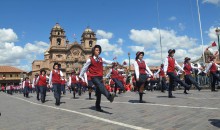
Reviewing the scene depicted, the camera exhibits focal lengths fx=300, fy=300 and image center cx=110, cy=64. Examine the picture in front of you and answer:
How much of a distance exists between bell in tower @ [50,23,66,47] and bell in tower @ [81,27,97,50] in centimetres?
937

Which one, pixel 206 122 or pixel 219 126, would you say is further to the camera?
pixel 206 122

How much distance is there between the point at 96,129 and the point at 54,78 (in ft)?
25.2

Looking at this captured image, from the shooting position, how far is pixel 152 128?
17.7 ft

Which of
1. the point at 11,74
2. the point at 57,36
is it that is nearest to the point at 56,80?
the point at 57,36

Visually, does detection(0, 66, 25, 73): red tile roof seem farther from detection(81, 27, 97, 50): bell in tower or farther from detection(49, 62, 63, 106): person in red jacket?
detection(49, 62, 63, 106): person in red jacket

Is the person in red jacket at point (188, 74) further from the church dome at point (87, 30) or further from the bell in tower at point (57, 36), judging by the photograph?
the church dome at point (87, 30)

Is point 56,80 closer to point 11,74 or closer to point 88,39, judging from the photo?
point 88,39

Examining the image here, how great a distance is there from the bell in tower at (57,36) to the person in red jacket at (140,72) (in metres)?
109

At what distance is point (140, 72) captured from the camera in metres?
10.9

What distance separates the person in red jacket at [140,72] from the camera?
424 inches

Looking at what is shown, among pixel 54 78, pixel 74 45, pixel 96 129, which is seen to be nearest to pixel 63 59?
pixel 74 45

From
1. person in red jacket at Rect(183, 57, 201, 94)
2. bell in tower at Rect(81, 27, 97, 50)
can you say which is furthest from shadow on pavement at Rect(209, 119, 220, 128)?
bell in tower at Rect(81, 27, 97, 50)

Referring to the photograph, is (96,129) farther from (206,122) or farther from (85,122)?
(206,122)

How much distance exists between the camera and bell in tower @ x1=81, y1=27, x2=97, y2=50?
411ft
